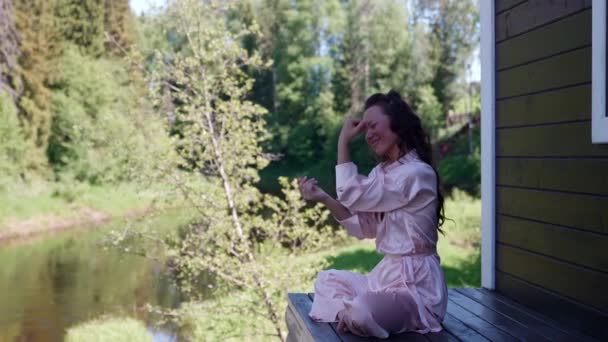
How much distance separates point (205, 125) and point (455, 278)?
4.31 m

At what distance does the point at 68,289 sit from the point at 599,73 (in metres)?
8.43

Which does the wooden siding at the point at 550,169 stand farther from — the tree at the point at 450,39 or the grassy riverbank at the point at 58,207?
the tree at the point at 450,39

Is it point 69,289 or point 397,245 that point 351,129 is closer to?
point 397,245

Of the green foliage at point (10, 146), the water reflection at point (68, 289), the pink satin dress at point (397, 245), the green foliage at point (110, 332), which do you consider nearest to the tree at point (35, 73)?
the green foliage at point (10, 146)

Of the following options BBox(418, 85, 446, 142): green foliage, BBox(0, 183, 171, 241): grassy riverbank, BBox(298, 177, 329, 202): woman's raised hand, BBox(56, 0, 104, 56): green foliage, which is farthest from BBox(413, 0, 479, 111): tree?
BBox(298, 177, 329, 202): woman's raised hand

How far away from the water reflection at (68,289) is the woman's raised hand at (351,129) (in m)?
5.21

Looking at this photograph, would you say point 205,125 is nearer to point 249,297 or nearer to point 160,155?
point 160,155

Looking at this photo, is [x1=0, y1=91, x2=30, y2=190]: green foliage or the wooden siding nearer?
the wooden siding

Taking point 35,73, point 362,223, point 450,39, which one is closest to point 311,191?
point 362,223

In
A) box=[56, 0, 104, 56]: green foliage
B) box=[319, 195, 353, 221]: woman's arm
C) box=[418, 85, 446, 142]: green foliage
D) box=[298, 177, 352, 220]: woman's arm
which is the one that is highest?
box=[56, 0, 104, 56]: green foliage

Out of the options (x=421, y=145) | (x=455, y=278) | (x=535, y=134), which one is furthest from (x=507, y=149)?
(x=455, y=278)

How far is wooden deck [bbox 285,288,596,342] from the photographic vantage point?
2084 mm

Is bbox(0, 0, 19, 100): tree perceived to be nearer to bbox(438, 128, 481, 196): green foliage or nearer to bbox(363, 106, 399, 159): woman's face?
bbox(438, 128, 481, 196): green foliage

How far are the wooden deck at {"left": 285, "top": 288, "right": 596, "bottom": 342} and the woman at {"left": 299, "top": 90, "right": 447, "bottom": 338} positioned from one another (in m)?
0.06
